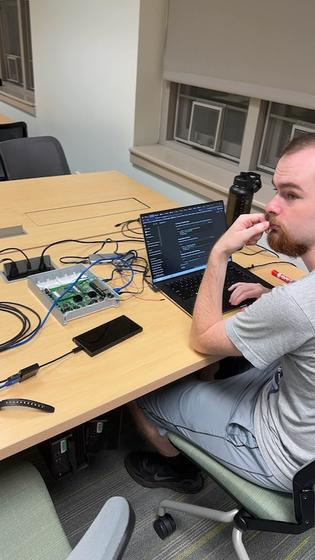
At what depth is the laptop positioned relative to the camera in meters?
1.32

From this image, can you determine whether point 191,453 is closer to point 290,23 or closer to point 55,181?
point 55,181

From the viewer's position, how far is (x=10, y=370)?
3.19 feet

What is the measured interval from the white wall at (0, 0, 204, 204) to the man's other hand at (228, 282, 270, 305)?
1409mm

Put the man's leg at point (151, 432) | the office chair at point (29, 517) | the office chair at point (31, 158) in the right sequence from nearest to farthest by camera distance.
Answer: the office chair at point (29, 517) < the man's leg at point (151, 432) < the office chair at point (31, 158)

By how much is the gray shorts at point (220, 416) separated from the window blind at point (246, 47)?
1486mm

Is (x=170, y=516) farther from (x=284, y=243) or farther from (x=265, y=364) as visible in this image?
(x=284, y=243)

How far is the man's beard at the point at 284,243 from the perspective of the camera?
1043 mm

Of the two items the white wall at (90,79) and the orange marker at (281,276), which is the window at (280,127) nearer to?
the white wall at (90,79)

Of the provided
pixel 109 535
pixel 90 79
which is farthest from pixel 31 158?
pixel 109 535

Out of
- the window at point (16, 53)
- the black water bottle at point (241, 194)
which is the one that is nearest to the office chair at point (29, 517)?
the black water bottle at point (241, 194)

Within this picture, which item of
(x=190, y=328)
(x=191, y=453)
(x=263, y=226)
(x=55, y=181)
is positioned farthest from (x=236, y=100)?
(x=191, y=453)

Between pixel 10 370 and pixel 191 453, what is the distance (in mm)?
530

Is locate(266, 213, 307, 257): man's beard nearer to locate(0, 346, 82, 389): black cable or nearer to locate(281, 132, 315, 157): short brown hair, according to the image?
locate(281, 132, 315, 157): short brown hair

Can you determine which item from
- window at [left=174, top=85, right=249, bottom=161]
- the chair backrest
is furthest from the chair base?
the chair backrest
